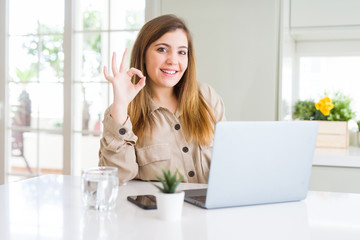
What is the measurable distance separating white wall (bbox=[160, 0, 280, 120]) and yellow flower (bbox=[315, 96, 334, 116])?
41 cm

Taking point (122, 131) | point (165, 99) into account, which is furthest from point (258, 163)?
point (165, 99)

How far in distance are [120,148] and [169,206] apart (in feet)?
1.94

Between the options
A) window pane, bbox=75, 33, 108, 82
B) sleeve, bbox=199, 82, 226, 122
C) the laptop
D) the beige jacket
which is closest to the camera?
the laptop

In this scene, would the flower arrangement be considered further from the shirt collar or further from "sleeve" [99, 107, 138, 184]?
"sleeve" [99, 107, 138, 184]

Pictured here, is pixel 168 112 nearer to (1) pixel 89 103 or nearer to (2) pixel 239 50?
(2) pixel 239 50

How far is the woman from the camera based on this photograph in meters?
1.79

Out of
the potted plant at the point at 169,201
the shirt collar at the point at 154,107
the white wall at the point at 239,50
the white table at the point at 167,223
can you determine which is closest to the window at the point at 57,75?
the white wall at the point at 239,50

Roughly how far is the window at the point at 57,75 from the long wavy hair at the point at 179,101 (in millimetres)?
1352

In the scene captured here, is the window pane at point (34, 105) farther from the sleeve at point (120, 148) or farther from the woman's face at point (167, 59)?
the sleeve at point (120, 148)

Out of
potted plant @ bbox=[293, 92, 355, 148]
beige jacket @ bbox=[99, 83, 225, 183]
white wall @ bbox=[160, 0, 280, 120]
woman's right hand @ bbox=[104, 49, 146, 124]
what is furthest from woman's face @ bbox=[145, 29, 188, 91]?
potted plant @ bbox=[293, 92, 355, 148]

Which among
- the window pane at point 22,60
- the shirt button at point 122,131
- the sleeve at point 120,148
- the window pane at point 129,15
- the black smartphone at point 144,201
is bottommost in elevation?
the black smartphone at point 144,201

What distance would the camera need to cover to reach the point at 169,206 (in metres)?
1.08

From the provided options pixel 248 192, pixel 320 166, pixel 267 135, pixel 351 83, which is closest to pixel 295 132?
pixel 267 135

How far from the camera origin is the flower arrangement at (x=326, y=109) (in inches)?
117
